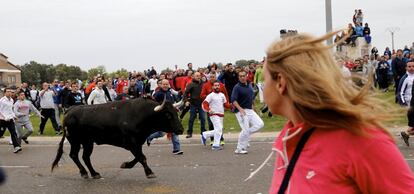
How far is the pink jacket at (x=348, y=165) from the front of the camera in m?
1.79

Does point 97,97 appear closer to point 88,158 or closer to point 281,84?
point 88,158

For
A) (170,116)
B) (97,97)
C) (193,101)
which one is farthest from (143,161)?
(97,97)

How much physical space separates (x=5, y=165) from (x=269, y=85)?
10.3 m

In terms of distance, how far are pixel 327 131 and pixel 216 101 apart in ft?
34.7

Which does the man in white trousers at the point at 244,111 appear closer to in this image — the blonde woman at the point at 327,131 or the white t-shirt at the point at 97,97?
the white t-shirt at the point at 97,97

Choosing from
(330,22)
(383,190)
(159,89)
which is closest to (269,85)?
(383,190)

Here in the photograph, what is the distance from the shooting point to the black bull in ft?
30.3

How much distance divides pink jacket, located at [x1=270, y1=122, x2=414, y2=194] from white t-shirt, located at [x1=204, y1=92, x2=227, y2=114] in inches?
410

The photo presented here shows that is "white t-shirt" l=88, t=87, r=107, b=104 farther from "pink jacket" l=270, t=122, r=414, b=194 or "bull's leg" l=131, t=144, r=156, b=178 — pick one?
"pink jacket" l=270, t=122, r=414, b=194

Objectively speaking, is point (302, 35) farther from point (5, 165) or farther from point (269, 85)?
point (5, 165)

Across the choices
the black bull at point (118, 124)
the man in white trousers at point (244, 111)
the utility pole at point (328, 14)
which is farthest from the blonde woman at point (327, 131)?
the utility pole at point (328, 14)

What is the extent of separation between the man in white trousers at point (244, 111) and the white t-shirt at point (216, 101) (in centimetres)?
80

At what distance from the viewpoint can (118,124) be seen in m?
9.27

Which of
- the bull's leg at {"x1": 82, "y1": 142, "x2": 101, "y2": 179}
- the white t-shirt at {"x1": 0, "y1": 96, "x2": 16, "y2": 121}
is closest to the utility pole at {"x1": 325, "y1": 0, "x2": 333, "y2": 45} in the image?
the bull's leg at {"x1": 82, "y1": 142, "x2": 101, "y2": 179}
